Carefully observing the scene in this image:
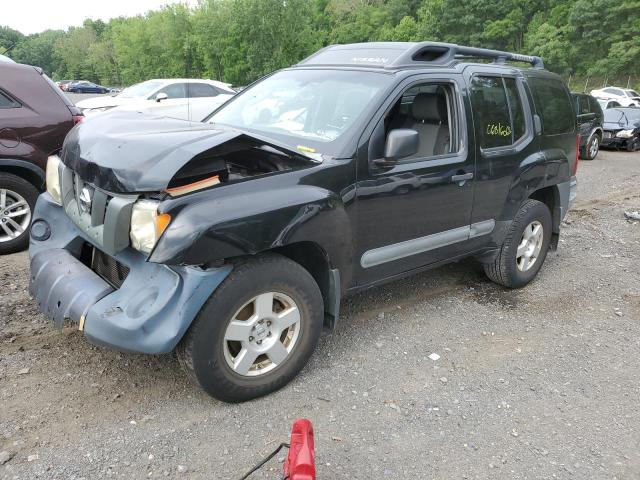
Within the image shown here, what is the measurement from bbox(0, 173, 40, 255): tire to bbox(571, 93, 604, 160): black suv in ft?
41.2

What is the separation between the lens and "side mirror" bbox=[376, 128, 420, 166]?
3.15 metres

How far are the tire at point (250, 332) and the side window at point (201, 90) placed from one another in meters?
10.9

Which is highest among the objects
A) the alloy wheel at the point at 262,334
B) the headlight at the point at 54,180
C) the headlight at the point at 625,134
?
the headlight at the point at 54,180

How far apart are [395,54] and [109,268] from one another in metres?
2.44

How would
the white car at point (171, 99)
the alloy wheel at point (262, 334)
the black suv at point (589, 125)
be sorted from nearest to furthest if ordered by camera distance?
the alloy wheel at point (262, 334), the white car at point (171, 99), the black suv at point (589, 125)

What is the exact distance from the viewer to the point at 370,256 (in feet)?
11.3

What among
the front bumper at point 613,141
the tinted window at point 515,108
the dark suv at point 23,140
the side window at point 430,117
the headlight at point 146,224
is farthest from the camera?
the front bumper at point 613,141

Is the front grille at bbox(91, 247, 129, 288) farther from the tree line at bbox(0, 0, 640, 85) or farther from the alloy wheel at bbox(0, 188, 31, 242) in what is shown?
the tree line at bbox(0, 0, 640, 85)

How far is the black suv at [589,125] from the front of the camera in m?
13.3

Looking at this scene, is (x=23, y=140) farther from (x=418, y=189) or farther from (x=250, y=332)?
(x=418, y=189)

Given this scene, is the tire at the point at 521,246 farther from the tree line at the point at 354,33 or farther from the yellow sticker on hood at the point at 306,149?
the tree line at the point at 354,33

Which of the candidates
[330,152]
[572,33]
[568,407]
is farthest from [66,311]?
[572,33]

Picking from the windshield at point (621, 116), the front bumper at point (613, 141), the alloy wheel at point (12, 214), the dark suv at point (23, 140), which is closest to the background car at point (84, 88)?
the windshield at point (621, 116)

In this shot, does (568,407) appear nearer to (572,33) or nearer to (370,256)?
(370,256)
